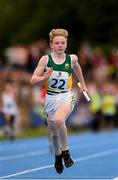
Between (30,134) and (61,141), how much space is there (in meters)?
17.3

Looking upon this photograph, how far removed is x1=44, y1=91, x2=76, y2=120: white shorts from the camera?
42.5ft

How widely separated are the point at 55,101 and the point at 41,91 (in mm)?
17244

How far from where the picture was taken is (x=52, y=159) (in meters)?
18.2

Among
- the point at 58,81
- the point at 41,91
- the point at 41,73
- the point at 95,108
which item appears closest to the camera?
the point at 41,73

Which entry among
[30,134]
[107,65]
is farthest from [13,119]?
[107,65]

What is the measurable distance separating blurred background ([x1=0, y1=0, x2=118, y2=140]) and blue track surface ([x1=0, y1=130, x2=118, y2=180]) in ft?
8.72

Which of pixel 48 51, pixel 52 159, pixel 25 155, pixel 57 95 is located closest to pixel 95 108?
pixel 48 51

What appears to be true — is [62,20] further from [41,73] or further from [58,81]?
[41,73]

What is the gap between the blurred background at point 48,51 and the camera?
3031 cm

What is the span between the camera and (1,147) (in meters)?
23.5

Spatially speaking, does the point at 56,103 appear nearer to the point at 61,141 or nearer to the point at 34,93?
the point at 61,141

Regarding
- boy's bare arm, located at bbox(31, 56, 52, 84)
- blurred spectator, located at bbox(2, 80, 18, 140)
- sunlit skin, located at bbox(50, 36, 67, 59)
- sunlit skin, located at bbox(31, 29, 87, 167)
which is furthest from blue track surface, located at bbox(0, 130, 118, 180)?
sunlit skin, located at bbox(50, 36, 67, 59)

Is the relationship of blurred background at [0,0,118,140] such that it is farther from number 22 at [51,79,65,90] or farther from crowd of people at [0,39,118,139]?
number 22 at [51,79,65,90]

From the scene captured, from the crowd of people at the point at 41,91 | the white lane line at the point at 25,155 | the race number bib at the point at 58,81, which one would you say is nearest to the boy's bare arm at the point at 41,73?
the race number bib at the point at 58,81
